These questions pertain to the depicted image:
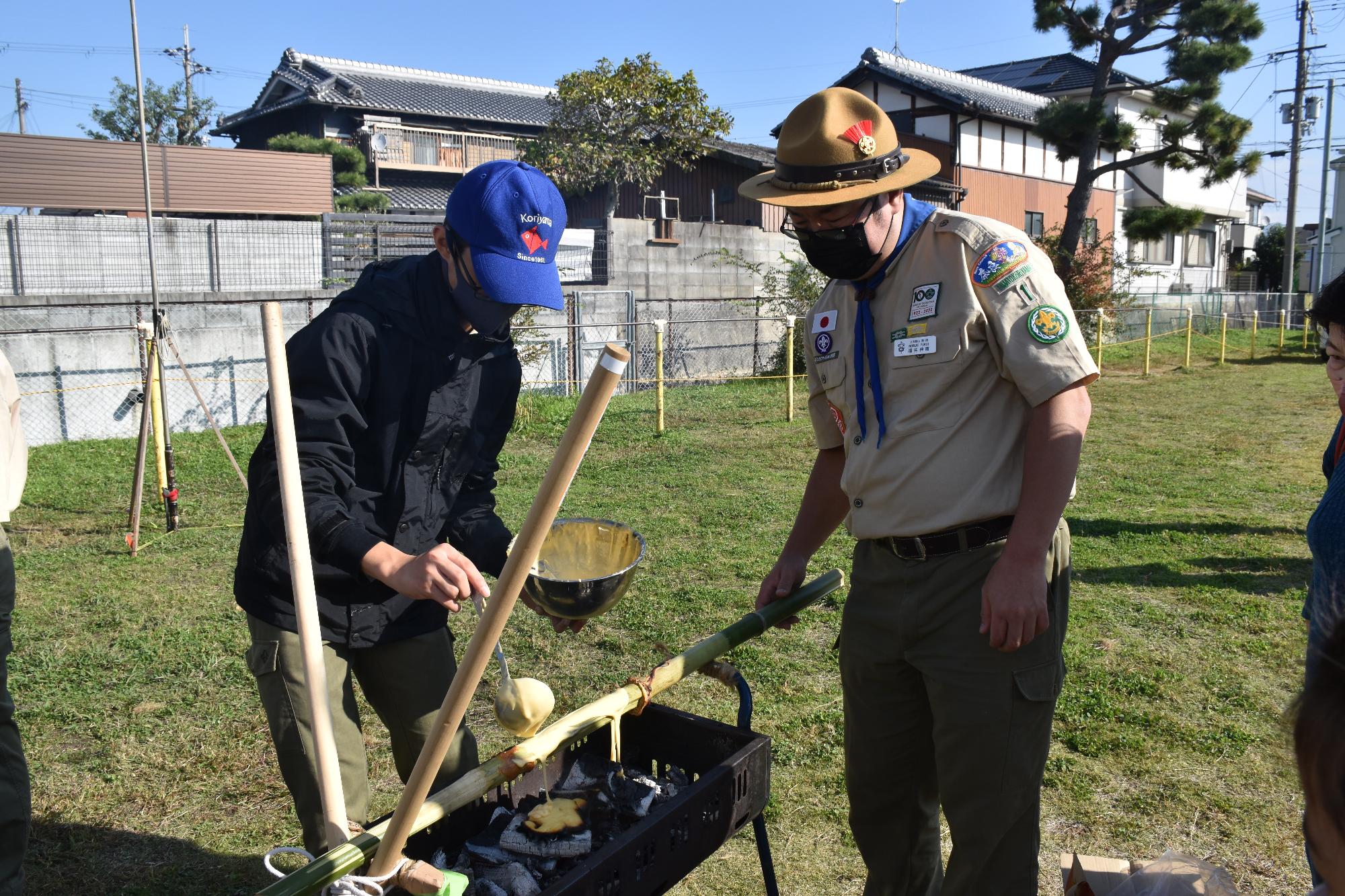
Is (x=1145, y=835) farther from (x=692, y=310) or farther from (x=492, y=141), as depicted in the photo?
(x=492, y=141)

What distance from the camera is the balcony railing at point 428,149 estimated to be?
24.7 metres

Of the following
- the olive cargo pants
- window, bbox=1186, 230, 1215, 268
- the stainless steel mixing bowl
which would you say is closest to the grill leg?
the stainless steel mixing bowl

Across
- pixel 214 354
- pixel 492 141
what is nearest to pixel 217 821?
pixel 214 354

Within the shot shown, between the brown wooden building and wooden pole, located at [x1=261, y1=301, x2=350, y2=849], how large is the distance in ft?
56.2

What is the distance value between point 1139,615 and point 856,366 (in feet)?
12.0

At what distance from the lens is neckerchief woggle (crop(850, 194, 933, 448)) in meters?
2.15

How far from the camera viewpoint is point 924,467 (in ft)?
6.71

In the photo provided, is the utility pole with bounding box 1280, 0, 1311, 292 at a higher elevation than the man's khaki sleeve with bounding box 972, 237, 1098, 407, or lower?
higher

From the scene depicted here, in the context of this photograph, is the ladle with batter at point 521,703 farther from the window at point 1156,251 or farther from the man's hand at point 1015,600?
the window at point 1156,251

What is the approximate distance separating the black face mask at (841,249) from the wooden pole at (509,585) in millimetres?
1062

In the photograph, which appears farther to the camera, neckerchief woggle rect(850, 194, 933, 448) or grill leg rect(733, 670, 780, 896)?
grill leg rect(733, 670, 780, 896)

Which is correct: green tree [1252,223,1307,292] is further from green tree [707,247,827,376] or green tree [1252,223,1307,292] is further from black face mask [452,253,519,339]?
black face mask [452,253,519,339]

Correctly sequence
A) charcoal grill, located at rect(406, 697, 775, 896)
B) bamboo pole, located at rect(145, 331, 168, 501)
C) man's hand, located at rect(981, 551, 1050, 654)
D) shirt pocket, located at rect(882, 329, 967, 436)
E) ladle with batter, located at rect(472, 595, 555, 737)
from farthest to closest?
bamboo pole, located at rect(145, 331, 168, 501) < shirt pocket, located at rect(882, 329, 967, 436) < man's hand, located at rect(981, 551, 1050, 654) < ladle with batter, located at rect(472, 595, 555, 737) < charcoal grill, located at rect(406, 697, 775, 896)

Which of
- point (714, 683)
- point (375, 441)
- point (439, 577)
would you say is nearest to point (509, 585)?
point (439, 577)
